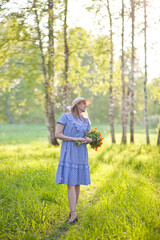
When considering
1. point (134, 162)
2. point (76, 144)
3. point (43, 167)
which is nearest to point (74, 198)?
point (76, 144)

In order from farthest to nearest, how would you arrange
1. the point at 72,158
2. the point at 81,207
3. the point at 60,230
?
1. the point at 81,207
2. the point at 72,158
3. the point at 60,230

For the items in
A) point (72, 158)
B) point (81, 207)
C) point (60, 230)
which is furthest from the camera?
point (81, 207)

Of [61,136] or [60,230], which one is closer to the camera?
[60,230]

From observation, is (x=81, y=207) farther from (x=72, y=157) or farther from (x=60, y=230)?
(x=72, y=157)

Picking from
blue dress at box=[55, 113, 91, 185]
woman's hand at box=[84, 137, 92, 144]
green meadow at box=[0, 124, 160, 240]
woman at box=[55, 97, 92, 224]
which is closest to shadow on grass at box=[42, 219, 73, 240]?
green meadow at box=[0, 124, 160, 240]

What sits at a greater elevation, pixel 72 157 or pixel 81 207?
pixel 72 157

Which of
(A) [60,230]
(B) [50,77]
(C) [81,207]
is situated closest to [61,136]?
(A) [60,230]

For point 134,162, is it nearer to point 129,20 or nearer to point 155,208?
point 155,208

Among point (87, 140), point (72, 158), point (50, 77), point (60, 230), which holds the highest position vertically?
point (50, 77)

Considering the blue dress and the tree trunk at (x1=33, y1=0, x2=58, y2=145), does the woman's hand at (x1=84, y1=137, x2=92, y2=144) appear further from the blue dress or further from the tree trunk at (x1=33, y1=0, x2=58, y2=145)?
the tree trunk at (x1=33, y1=0, x2=58, y2=145)

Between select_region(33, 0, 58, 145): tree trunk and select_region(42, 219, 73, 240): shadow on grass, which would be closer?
select_region(42, 219, 73, 240): shadow on grass

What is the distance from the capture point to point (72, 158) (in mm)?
4195

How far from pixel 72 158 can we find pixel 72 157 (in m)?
0.02

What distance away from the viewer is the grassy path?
Result: 3.77 meters
